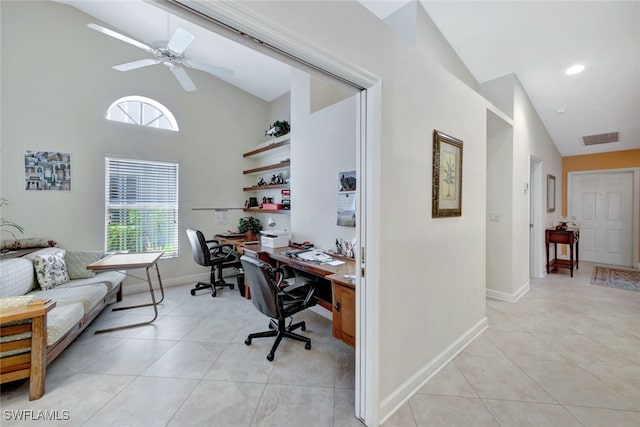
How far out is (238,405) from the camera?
5.49ft

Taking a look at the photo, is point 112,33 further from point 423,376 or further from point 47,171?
point 423,376

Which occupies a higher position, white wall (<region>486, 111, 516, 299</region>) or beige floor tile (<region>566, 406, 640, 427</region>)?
white wall (<region>486, 111, 516, 299</region>)

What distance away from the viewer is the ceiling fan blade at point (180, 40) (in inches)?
89.2

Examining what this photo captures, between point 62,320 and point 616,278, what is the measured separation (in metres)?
7.46

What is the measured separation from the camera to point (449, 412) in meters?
1.62

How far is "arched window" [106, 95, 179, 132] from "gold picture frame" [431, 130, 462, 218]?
396cm

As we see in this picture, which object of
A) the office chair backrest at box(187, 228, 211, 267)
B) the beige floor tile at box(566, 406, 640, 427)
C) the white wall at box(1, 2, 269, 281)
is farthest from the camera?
the office chair backrest at box(187, 228, 211, 267)

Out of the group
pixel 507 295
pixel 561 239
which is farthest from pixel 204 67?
pixel 561 239

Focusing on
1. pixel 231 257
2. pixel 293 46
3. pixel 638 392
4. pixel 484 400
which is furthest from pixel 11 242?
pixel 638 392

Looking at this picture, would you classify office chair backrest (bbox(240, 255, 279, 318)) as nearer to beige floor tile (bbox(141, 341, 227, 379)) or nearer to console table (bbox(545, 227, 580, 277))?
beige floor tile (bbox(141, 341, 227, 379))

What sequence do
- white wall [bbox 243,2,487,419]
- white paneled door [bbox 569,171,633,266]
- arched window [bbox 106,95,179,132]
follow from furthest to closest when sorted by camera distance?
1. white paneled door [bbox 569,171,633,266]
2. arched window [bbox 106,95,179,132]
3. white wall [bbox 243,2,487,419]

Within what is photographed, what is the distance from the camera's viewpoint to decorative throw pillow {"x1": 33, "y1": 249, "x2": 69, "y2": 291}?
2650 mm

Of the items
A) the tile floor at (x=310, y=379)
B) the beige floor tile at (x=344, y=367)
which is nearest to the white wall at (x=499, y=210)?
the tile floor at (x=310, y=379)

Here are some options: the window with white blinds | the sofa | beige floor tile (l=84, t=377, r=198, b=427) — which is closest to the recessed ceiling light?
beige floor tile (l=84, t=377, r=198, b=427)
